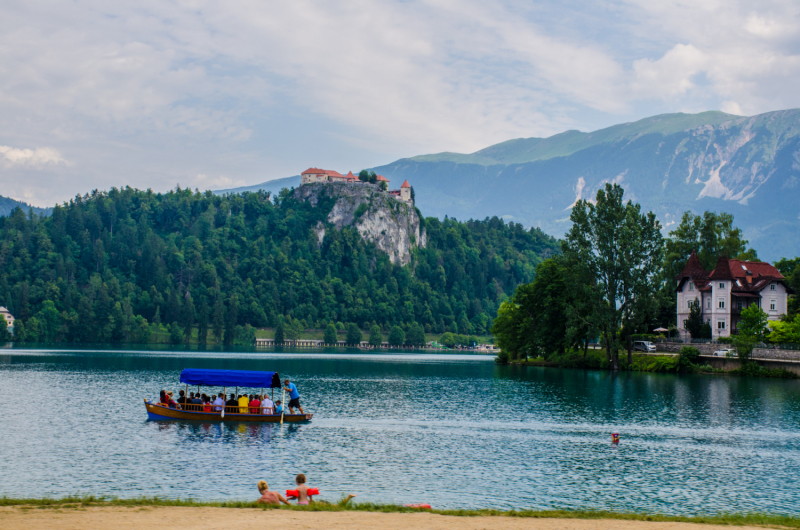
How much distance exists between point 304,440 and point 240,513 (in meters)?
20.5

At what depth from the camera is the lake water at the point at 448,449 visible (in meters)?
31.6

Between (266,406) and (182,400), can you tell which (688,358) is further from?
(182,400)

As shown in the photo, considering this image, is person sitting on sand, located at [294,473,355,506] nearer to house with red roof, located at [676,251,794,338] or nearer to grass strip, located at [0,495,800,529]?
grass strip, located at [0,495,800,529]

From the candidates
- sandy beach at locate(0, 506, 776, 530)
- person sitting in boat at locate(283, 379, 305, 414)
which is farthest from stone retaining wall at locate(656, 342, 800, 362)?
sandy beach at locate(0, 506, 776, 530)

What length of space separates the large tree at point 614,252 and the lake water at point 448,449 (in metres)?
28.9

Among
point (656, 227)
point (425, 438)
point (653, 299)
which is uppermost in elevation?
point (656, 227)

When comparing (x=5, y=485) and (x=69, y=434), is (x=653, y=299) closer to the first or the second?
(x=69, y=434)

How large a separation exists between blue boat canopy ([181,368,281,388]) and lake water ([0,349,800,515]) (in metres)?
3.44

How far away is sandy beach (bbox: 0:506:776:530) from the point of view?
22969 mm

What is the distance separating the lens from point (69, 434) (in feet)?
151

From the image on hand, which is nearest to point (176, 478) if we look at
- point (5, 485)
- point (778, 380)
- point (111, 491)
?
point (111, 491)

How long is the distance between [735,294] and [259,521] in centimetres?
10735

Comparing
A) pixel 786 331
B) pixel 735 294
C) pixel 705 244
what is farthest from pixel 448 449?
pixel 705 244

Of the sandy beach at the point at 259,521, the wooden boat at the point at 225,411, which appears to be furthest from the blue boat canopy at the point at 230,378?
the sandy beach at the point at 259,521
